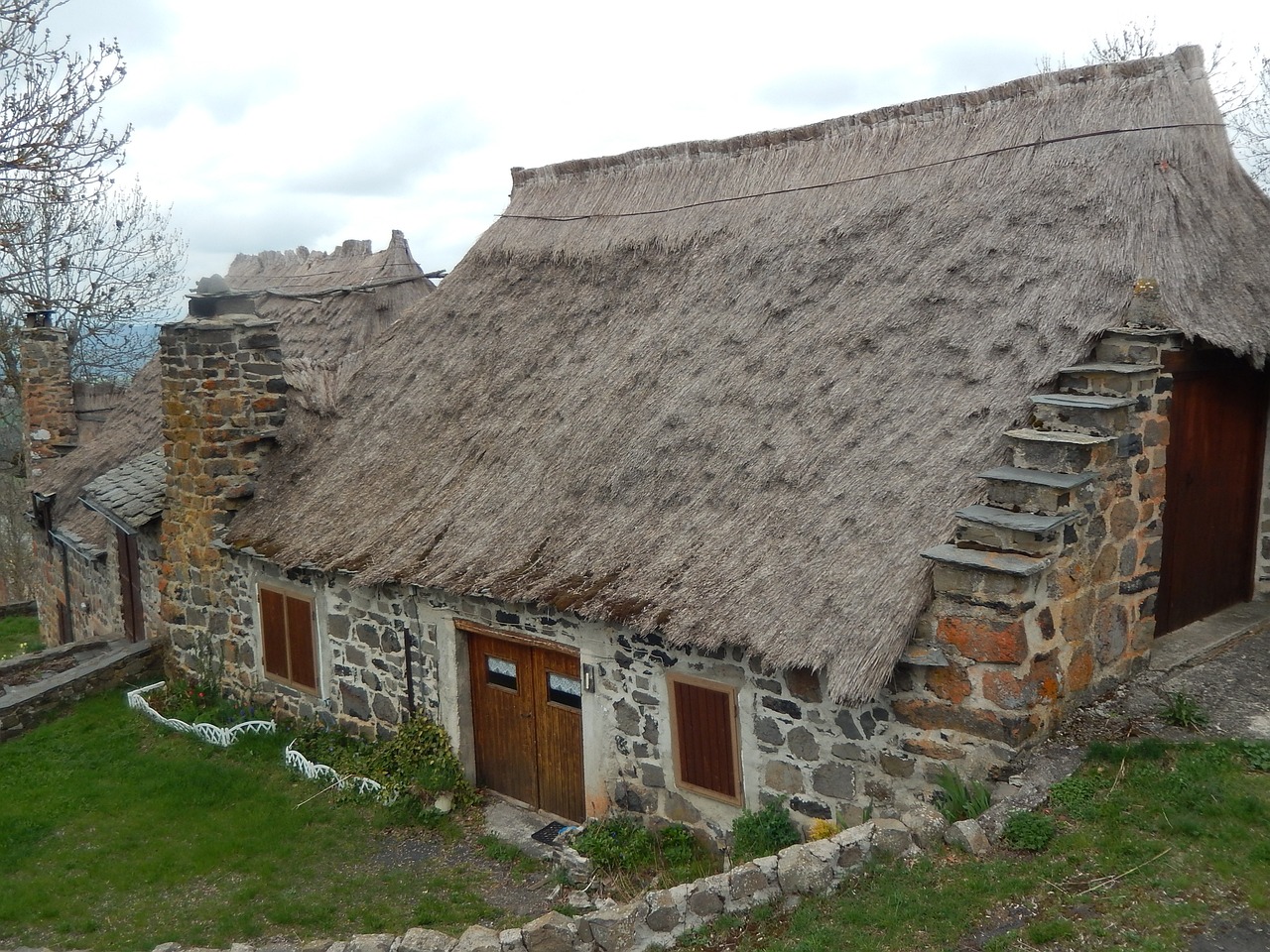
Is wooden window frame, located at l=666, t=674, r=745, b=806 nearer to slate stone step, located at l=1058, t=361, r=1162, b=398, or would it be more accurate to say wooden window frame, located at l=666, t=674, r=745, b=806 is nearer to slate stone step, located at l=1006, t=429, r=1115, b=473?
slate stone step, located at l=1006, t=429, r=1115, b=473

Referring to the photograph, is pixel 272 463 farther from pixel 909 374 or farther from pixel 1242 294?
pixel 1242 294

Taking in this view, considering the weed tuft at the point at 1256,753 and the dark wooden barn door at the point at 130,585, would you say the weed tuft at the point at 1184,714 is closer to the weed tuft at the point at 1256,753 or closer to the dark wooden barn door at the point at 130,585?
the weed tuft at the point at 1256,753

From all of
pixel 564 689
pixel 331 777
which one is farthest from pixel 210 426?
pixel 564 689

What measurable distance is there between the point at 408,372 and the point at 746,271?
12.5ft

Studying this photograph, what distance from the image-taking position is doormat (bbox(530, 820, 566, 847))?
26.5ft

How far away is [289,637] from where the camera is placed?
34.0ft

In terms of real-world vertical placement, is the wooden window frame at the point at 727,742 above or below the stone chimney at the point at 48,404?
below

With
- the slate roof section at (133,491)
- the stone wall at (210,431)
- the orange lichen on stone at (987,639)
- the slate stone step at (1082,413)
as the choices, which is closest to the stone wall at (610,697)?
the stone wall at (210,431)

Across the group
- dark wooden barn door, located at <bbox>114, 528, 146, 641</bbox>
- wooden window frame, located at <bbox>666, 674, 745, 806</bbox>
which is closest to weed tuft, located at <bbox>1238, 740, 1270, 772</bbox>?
wooden window frame, located at <bbox>666, 674, 745, 806</bbox>

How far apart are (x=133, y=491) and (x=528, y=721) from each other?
20.4 ft

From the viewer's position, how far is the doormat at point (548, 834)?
8.06 metres

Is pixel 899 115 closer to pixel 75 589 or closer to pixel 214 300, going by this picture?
pixel 214 300

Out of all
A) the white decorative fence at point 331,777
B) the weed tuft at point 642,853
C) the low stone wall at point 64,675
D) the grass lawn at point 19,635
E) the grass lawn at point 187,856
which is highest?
the low stone wall at point 64,675

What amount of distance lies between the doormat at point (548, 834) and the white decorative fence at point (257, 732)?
4.54 feet
